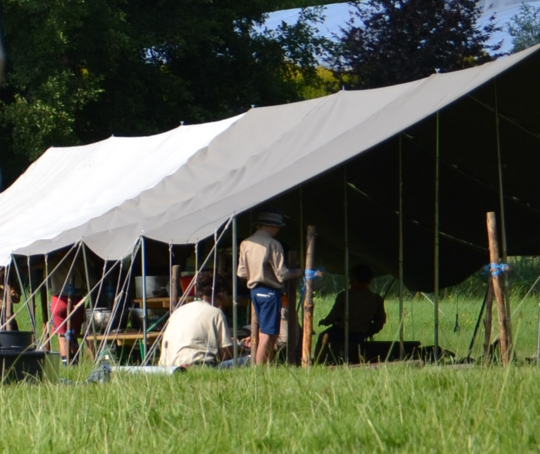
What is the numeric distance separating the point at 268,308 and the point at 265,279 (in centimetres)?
23

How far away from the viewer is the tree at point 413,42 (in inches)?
940

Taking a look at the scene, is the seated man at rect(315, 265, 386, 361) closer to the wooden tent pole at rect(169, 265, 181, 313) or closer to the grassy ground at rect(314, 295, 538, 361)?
the grassy ground at rect(314, 295, 538, 361)

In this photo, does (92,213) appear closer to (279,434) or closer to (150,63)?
(279,434)

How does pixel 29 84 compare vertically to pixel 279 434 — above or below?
above

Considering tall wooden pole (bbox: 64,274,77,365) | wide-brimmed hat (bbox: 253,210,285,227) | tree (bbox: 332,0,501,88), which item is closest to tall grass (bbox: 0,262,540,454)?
wide-brimmed hat (bbox: 253,210,285,227)

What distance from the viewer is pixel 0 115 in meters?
20.9

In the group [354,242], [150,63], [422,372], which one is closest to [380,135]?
[422,372]

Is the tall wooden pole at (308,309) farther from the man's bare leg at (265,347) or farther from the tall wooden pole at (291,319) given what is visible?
the tall wooden pole at (291,319)

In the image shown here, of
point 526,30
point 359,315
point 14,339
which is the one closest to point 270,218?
point 359,315

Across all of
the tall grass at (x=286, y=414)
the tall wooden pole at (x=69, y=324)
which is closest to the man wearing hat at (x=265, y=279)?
the tall grass at (x=286, y=414)

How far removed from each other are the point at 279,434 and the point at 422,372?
59.0 inches

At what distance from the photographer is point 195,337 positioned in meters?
7.93

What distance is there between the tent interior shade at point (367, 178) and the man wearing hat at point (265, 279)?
1.30ft

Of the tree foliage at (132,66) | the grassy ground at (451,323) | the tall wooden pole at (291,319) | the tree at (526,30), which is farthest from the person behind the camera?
the tree at (526,30)
